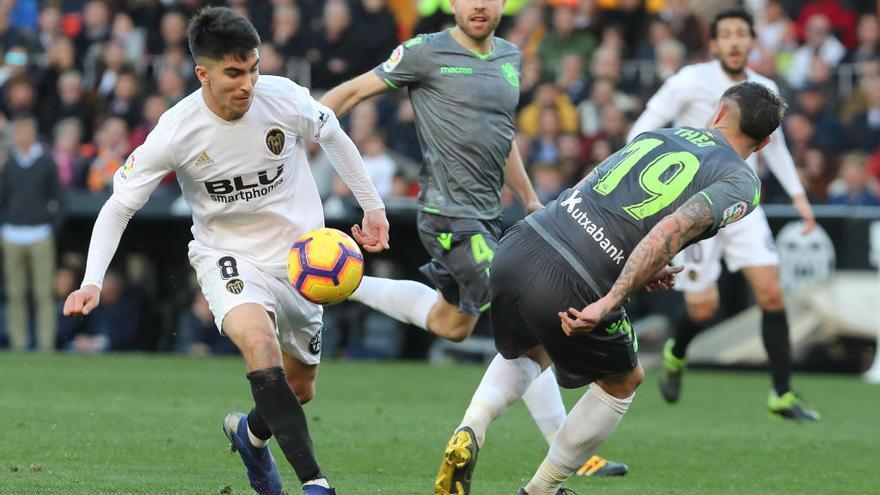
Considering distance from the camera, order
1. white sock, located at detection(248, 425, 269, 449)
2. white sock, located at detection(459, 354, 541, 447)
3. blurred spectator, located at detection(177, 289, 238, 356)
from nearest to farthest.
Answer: white sock, located at detection(459, 354, 541, 447)
white sock, located at detection(248, 425, 269, 449)
blurred spectator, located at detection(177, 289, 238, 356)

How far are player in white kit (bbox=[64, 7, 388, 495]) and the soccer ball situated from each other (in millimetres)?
194

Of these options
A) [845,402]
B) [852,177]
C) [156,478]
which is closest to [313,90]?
[852,177]

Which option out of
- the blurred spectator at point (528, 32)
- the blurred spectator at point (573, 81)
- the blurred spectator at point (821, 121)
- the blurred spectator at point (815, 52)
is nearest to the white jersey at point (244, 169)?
the blurred spectator at point (821, 121)

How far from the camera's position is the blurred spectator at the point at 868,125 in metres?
17.8

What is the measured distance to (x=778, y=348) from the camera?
11.4 m

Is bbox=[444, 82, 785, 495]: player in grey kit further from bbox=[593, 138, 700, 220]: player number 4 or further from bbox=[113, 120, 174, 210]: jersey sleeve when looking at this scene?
bbox=[113, 120, 174, 210]: jersey sleeve

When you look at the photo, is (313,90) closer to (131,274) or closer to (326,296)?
(131,274)

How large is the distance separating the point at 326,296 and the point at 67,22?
1544 cm

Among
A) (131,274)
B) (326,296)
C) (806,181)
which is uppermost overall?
(326,296)

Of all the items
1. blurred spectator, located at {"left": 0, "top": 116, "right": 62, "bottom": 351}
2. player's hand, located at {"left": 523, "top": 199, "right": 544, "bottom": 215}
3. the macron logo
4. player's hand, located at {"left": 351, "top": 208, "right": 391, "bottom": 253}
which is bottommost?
blurred spectator, located at {"left": 0, "top": 116, "right": 62, "bottom": 351}

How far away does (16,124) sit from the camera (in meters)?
18.2

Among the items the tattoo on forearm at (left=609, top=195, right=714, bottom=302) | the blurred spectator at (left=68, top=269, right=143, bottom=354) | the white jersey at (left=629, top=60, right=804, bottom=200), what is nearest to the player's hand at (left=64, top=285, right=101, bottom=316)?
the tattoo on forearm at (left=609, top=195, right=714, bottom=302)

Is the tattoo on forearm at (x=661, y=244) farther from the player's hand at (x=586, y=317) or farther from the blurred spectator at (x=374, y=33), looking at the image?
the blurred spectator at (x=374, y=33)

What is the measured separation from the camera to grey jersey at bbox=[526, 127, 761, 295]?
6.56 meters
